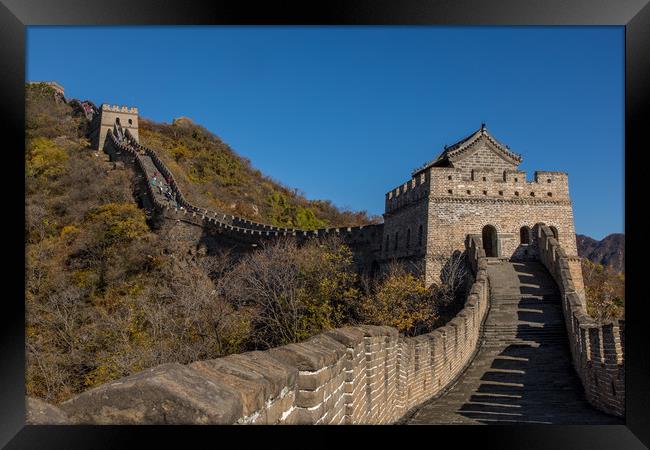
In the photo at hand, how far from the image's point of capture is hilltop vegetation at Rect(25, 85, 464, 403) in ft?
59.9

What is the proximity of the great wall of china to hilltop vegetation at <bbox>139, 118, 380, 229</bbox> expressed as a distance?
2008cm

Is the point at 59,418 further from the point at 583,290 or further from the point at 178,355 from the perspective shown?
the point at 583,290

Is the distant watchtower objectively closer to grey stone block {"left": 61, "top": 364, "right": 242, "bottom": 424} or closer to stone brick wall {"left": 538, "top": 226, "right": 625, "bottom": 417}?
stone brick wall {"left": 538, "top": 226, "right": 625, "bottom": 417}

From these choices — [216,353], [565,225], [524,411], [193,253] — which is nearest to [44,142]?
[193,253]

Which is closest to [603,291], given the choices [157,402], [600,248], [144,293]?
[600,248]

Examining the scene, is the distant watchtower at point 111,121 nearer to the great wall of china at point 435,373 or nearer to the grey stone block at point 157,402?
the great wall of china at point 435,373

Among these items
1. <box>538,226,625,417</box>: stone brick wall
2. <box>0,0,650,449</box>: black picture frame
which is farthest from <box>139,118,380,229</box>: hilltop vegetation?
<box>0,0,650,449</box>: black picture frame

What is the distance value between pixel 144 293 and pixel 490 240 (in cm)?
1326

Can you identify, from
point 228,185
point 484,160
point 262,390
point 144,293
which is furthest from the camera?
point 228,185

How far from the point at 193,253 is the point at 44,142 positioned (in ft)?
48.6

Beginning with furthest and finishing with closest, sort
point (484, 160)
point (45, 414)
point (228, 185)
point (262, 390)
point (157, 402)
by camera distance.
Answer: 1. point (228, 185)
2. point (484, 160)
3. point (262, 390)
4. point (45, 414)
5. point (157, 402)

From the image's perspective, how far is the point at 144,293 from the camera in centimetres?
2466
